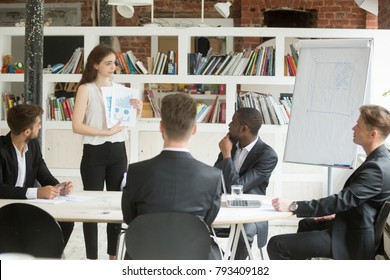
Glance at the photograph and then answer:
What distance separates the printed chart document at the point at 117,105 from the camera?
4660 millimetres

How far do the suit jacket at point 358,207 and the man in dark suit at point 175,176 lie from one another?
784 millimetres

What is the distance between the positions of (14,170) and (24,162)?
102 millimetres

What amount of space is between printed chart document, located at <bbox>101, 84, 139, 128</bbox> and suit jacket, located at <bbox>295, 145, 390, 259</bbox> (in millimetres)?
1602

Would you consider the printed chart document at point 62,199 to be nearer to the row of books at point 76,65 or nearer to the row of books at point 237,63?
the row of books at point 237,63

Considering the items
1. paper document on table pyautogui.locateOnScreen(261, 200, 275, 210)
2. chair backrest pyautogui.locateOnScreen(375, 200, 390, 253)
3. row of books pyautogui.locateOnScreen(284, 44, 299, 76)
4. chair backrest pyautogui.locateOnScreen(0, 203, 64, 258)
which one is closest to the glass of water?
paper document on table pyautogui.locateOnScreen(261, 200, 275, 210)

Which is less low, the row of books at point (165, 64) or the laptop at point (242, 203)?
the row of books at point (165, 64)

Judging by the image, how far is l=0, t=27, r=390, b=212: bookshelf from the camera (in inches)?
263

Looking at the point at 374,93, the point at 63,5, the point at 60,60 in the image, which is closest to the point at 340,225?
the point at 374,93

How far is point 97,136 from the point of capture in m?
4.64

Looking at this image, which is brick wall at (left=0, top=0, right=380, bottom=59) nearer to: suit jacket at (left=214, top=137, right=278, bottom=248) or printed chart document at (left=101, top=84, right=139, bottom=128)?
printed chart document at (left=101, top=84, right=139, bottom=128)

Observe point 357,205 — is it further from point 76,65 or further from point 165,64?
point 76,65

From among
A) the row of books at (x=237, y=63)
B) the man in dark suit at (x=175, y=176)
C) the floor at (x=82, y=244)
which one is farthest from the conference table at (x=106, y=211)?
the row of books at (x=237, y=63)
